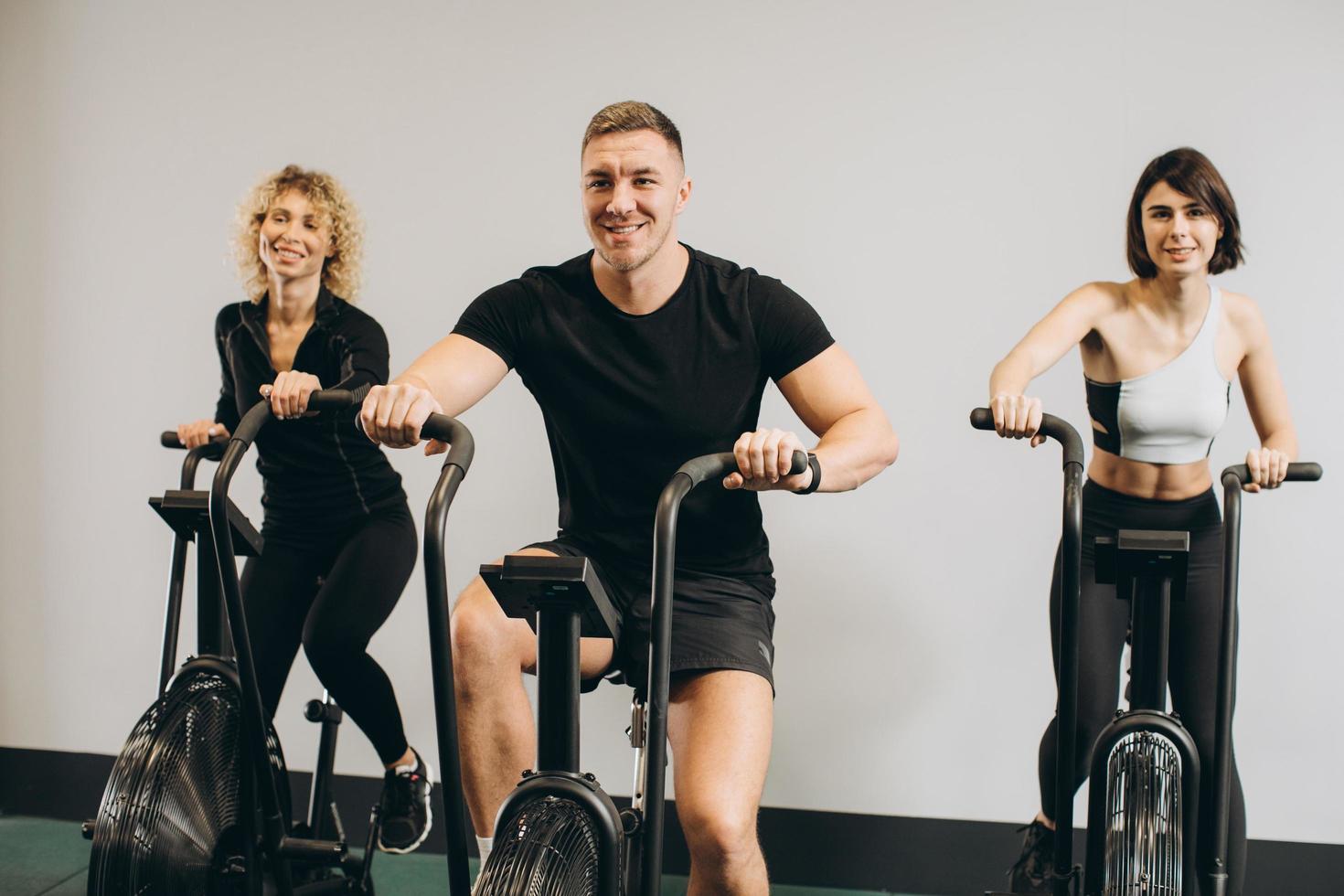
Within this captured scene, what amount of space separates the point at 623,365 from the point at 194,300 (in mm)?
1942

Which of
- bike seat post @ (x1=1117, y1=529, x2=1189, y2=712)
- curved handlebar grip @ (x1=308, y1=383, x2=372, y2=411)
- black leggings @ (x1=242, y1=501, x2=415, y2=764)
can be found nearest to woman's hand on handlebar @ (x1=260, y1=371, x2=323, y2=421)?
curved handlebar grip @ (x1=308, y1=383, x2=372, y2=411)

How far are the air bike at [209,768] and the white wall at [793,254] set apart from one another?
1030mm

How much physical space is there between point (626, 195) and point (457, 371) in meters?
0.42

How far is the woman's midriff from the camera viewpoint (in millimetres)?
2518

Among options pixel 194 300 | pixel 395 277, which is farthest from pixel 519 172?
pixel 194 300

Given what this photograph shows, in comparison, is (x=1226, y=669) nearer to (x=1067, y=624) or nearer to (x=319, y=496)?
(x=1067, y=624)

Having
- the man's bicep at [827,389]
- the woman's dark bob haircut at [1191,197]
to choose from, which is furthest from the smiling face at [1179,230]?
the man's bicep at [827,389]

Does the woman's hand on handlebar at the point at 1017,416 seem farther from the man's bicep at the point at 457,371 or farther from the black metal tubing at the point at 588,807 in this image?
the black metal tubing at the point at 588,807

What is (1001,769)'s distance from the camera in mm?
3090

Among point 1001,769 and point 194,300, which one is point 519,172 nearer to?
point 194,300

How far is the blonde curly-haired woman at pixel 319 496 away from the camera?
261cm

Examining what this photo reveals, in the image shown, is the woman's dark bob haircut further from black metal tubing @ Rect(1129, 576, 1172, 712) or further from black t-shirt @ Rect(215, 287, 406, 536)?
black t-shirt @ Rect(215, 287, 406, 536)

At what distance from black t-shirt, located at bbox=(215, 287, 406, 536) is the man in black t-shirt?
27.0 inches

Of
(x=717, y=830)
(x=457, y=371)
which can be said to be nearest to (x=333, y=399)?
(x=457, y=371)
